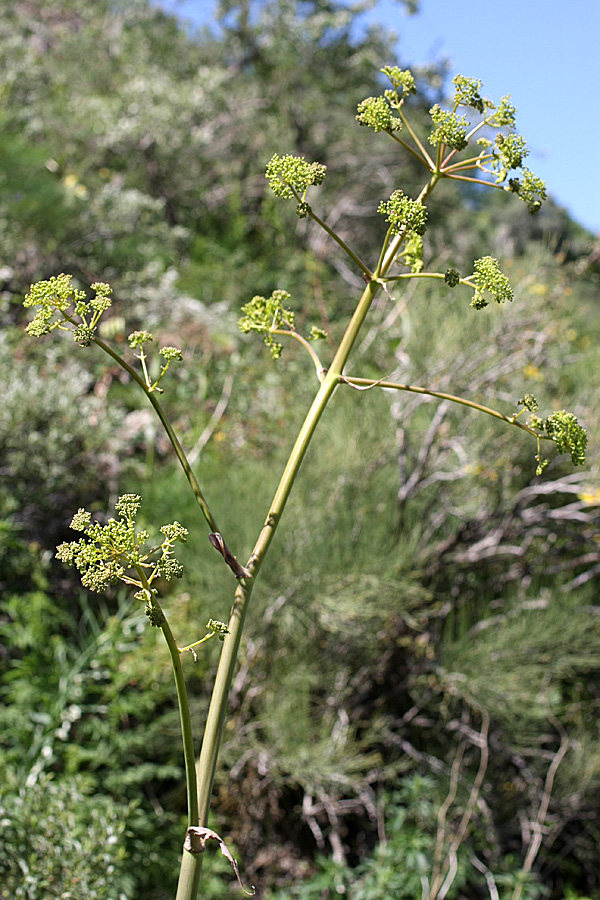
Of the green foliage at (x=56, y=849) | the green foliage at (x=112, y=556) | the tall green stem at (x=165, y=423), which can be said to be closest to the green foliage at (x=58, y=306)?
the tall green stem at (x=165, y=423)

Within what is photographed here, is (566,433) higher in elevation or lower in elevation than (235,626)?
higher

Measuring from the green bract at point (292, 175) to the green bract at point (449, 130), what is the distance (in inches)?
4.8

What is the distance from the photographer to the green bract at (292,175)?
2.50 feet

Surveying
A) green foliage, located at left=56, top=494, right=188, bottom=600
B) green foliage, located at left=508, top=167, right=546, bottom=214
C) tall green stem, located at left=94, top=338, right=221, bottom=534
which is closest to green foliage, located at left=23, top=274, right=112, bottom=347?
tall green stem, located at left=94, top=338, right=221, bottom=534

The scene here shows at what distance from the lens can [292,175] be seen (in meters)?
0.77

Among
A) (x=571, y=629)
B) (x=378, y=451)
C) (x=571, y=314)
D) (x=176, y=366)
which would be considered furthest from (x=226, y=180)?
(x=571, y=629)

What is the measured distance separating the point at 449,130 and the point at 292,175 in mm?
166

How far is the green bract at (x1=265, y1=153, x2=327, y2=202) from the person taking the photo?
761mm

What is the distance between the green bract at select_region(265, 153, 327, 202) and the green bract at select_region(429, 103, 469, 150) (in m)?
0.12

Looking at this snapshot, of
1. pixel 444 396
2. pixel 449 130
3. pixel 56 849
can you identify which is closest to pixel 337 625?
pixel 56 849

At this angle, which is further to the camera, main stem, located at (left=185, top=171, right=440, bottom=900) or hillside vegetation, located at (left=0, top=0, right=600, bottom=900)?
hillside vegetation, located at (left=0, top=0, right=600, bottom=900)

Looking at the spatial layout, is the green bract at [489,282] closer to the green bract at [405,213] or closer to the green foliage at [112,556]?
the green bract at [405,213]

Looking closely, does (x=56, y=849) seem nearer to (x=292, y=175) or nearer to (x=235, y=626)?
(x=235, y=626)

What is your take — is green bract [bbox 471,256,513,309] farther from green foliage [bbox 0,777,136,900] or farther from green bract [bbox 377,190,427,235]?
green foliage [bbox 0,777,136,900]
